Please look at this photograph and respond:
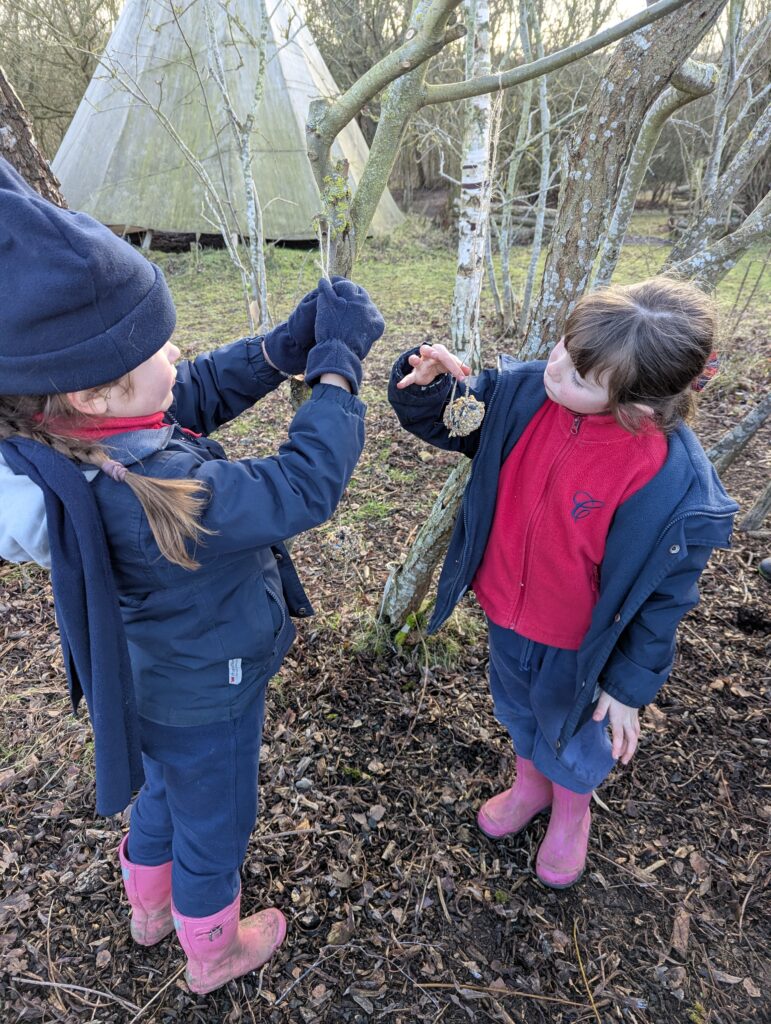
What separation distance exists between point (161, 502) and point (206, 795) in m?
0.87

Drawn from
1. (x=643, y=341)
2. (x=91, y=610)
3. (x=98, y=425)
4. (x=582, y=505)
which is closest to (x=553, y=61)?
(x=643, y=341)

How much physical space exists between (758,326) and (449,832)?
733 cm

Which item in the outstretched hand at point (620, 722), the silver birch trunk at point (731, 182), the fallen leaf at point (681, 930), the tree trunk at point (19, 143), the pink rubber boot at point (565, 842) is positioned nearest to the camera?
the outstretched hand at point (620, 722)

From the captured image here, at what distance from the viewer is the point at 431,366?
61.7 inches

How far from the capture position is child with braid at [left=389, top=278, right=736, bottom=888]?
138 centimetres

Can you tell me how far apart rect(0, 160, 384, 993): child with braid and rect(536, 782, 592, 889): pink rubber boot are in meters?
1.07

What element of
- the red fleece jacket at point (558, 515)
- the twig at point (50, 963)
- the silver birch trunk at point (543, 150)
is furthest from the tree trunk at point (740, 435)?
the twig at point (50, 963)

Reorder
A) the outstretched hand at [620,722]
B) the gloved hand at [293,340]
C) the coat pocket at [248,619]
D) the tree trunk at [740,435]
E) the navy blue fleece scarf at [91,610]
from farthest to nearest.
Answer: the tree trunk at [740,435], the outstretched hand at [620,722], the gloved hand at [293,340], the coat pocket at [248,619], the navy blue fleece scarf at [91,610]

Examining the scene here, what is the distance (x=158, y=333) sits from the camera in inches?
46.6

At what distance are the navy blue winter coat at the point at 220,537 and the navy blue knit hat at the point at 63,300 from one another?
18 cm

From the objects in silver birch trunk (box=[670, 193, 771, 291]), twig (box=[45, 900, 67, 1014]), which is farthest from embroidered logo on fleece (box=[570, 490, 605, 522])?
twig (box=[45, 900, 67, 1014])

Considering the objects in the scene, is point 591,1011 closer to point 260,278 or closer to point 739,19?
point 260,278

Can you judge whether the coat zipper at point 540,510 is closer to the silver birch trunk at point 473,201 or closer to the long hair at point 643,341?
the long hair at point 643,341

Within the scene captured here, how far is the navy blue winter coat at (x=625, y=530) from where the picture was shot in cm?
146
